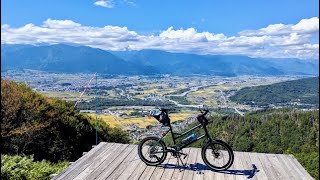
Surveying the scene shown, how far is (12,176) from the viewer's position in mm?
9727

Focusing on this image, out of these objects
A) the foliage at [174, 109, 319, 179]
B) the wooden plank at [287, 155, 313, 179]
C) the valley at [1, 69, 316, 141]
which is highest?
the wooden plank at [287, 155, 313, 179]

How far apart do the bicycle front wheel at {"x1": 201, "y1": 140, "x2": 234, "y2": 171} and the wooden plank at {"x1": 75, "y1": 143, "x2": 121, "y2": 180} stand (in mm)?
2074

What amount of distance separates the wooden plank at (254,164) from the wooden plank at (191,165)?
102cm

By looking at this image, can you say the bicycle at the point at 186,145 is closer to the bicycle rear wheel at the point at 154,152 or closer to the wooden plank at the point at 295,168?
the bicycle rear wheel at the point at 154,152

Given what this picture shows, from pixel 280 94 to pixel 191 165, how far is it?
155 m

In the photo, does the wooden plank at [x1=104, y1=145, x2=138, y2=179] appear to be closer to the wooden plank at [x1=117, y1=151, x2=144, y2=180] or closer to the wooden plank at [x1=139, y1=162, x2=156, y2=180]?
the wooden plank at [x1=117, y1=151, x2=144, y2=180]

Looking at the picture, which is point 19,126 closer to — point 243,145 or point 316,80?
point 243,145

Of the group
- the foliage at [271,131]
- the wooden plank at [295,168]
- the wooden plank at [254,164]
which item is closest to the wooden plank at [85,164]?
the wooden plank at [254,164]

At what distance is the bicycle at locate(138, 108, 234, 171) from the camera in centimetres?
746

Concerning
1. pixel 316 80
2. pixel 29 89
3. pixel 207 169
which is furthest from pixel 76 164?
pixel 316 80

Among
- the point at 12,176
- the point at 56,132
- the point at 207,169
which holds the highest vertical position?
the point at 207,169

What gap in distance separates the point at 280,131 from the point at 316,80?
11699 centimetres

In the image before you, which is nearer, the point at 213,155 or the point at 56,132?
the point at 213,155

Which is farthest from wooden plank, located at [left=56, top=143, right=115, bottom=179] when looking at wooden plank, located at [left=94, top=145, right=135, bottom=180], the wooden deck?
wooden plank, located at [left=94, top=145, right=135, bottom=180]
